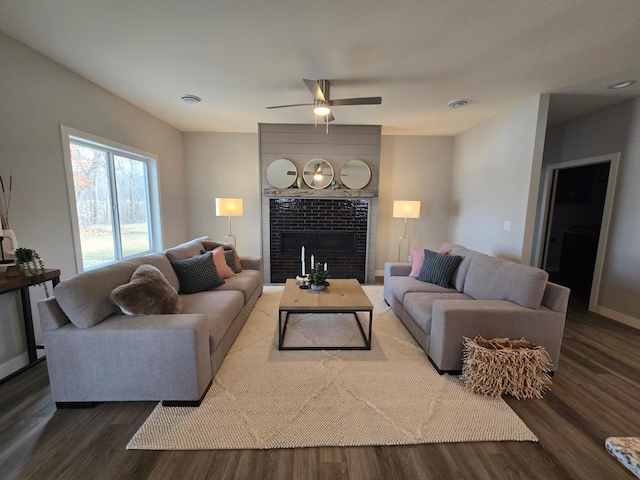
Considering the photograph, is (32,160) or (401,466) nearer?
(401,466)

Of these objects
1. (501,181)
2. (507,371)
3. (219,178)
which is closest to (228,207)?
(219,178)

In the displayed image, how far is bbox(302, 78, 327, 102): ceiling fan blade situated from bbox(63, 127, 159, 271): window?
7.76 feet

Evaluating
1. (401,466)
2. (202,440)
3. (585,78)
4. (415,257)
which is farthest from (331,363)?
(585,78)

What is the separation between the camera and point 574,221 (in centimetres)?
441

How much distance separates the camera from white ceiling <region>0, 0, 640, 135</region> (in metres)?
1.67

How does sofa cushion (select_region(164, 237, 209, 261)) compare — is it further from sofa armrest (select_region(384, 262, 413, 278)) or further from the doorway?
the doorway

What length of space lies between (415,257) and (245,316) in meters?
2.23

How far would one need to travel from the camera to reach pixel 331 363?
2.16m

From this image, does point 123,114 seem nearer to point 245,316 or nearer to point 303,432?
point 245,316

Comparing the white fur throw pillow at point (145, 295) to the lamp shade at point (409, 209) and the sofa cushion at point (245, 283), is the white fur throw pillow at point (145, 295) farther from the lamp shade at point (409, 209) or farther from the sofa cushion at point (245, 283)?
the lamp shade at point (409, 209)

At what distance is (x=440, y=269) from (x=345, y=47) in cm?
244

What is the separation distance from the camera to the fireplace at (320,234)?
4.50 meters

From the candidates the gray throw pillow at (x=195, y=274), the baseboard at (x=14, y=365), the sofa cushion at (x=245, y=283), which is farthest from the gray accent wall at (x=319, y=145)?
the baseboard at (x=14, y=365)

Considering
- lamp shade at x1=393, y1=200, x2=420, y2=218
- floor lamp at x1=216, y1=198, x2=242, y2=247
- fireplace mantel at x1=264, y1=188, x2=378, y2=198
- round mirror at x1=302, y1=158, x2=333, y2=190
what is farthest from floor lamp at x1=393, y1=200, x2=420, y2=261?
floor lamp at x1=216, y1=198, x2=242, y2=247
